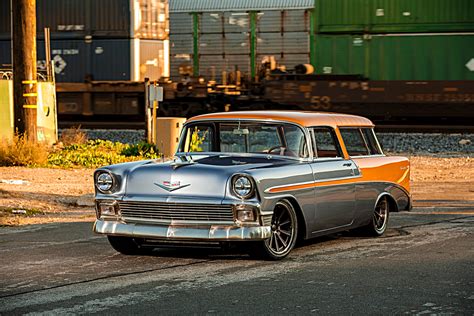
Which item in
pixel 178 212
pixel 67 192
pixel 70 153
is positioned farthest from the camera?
pixel 70 153

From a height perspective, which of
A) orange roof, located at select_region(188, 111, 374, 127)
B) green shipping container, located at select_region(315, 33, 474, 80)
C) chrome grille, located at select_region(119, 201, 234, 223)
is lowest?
chrome grille, located at select_region(119, 201, 234, 223)

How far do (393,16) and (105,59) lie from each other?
9673 mm

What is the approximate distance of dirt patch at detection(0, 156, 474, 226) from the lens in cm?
1311

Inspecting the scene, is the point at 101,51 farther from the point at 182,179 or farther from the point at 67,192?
the point at 182,179

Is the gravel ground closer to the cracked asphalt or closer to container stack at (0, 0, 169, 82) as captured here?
container stack at (0, 0, 169, 82)

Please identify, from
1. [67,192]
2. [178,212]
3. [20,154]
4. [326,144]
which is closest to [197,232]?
[178,212]

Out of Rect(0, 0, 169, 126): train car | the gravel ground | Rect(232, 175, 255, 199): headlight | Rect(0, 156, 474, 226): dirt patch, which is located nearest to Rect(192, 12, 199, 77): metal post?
Rect(0, 0, 169, 126): train car

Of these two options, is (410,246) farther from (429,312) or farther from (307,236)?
(429,312)

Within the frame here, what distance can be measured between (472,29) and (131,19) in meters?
11.0

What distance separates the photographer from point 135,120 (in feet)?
113

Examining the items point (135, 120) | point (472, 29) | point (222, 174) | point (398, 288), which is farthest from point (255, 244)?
point (135, 120)

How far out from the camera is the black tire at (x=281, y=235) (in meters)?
8.75

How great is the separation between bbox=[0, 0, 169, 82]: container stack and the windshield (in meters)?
23.0

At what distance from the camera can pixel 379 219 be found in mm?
10727
